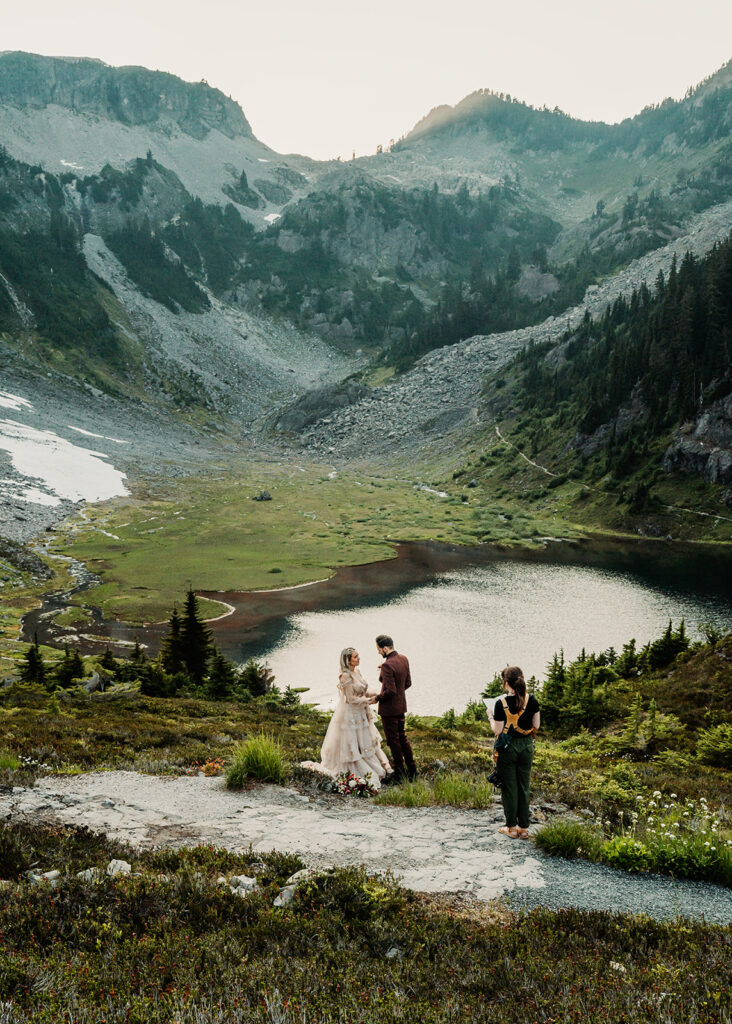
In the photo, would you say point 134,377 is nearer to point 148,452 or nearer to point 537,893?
point 148,452

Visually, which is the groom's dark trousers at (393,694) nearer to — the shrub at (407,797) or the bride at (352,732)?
the bride at (352,732)

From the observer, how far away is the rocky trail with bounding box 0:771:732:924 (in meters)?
8.54

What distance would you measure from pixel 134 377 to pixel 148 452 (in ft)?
234

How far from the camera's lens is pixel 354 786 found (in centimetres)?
1398

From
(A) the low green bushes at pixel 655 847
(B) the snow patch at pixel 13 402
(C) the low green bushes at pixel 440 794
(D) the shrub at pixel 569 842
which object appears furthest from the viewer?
(B) the snow patch at pixel 13 402

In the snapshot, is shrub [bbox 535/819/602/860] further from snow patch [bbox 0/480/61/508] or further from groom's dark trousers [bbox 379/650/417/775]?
snow patch [bbox 0/480/61/508]

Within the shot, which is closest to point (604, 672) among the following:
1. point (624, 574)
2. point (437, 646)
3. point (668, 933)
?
point (437, 646)

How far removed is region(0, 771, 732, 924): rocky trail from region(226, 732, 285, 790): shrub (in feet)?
1.21

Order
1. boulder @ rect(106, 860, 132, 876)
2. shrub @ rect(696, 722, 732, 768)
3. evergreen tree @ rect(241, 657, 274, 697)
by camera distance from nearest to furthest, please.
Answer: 1. boulder @ rect(106, 860, 132, 876)
2. shrub @ rect(696, 722, 732, 768)
3. evergreen tree @ rect(241, 657, 274, 697)

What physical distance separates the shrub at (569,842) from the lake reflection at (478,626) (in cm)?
2617

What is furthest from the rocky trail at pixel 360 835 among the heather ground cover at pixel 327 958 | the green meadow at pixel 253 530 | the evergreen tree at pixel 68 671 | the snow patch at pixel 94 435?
the snow patch at pixel 94 435

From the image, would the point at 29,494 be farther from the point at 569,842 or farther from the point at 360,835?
the point at 569,842

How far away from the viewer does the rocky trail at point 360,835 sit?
8.54 metres

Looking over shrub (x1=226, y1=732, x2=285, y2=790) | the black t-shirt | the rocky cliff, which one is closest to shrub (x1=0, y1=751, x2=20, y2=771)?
shrub (x1=226, y1=732, x2=285, y2=790)
